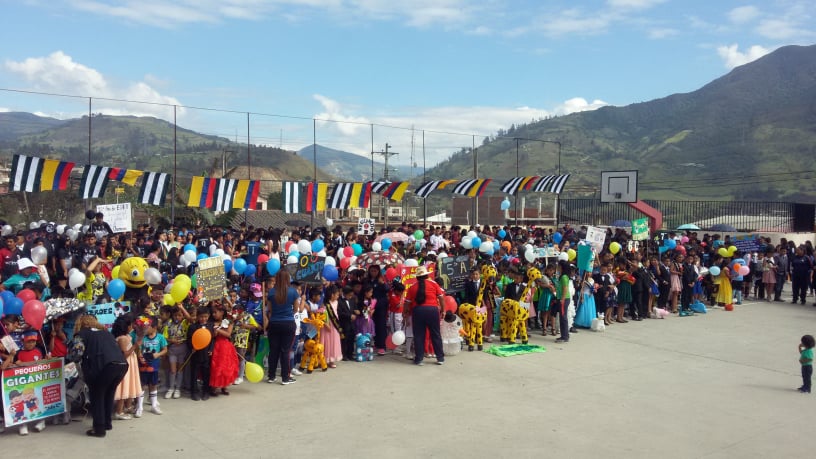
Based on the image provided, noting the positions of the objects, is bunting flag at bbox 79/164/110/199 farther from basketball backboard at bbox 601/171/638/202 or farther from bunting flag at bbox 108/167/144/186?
basketball backboard at bbox 601/171/638/202

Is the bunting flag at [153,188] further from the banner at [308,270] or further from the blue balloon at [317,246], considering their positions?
the banner at [308,270]

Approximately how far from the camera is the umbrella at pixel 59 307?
6.94 m

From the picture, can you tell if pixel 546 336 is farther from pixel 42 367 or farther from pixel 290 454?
pixel 42 367

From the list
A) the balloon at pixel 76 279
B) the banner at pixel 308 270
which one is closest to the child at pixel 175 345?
the balloon at pixel 76 279

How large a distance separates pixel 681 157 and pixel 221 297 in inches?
5533

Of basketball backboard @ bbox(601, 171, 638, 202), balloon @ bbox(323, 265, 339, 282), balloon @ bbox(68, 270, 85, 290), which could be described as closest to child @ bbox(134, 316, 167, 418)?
balloon @ bbox(68, 270, 85, 290)

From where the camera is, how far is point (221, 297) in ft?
28.7

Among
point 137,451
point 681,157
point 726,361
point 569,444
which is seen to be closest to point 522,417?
point 569,444

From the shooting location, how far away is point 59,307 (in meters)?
7.08

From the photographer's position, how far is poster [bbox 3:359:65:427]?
6.31 m

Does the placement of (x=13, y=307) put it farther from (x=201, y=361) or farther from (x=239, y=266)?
(x=239, y=266)

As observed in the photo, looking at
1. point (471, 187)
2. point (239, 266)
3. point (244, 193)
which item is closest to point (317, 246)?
point (239, 266)

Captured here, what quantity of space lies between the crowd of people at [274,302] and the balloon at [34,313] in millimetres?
146

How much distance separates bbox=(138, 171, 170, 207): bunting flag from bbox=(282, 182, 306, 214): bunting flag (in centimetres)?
361
